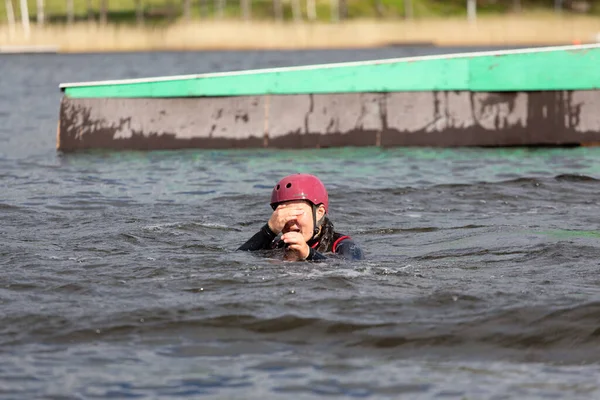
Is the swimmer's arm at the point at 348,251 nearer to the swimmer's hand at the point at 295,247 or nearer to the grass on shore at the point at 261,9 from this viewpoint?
the swimmer's hand at the point at 295,247

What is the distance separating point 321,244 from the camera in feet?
28.1

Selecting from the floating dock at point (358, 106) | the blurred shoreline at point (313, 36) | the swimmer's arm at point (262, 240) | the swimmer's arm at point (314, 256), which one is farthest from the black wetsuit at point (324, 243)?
the blurred shoreline at point (313, 36)

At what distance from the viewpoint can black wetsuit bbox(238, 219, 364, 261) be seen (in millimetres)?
8414

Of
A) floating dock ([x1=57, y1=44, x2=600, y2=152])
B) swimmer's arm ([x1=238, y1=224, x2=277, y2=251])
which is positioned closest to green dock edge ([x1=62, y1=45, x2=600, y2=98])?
floating dock ([x1=57, y1=44, x2=600, y2=152])

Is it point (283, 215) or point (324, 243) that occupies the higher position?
point (283, 215)

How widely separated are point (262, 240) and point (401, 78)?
811 centimetres

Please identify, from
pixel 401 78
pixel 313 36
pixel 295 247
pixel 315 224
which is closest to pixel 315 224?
pixel 315 224

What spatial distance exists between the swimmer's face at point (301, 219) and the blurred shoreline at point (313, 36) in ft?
187

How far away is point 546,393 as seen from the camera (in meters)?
5.48

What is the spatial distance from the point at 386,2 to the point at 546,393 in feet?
321

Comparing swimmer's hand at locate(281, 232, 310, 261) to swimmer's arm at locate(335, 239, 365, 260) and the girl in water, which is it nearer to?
the girl in water

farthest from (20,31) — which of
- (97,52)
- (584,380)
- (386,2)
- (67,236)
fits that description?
(584,380)

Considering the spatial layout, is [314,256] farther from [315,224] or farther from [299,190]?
Result: [299,190]

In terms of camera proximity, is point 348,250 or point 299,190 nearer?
point 299,190
